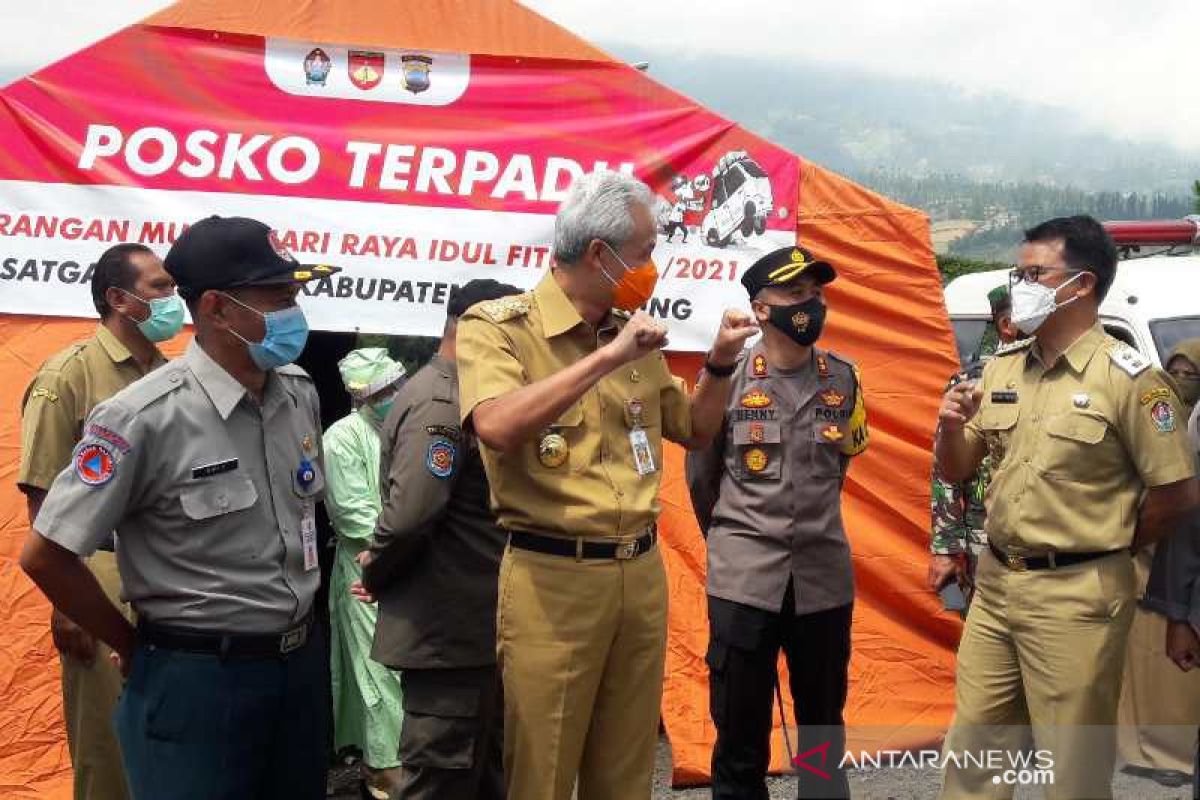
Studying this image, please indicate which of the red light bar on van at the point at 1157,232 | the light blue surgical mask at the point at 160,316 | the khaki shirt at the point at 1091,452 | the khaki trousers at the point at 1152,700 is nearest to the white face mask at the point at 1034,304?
the khaki shirt at the point at 1091,452

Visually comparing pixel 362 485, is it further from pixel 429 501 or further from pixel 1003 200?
pixel 1003 200

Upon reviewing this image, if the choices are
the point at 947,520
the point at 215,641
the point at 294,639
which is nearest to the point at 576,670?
the point at 294,639

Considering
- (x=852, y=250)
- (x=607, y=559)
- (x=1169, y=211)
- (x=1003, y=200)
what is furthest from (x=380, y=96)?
(x=1003, y=200)

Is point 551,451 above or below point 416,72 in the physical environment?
below

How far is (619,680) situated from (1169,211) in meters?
13.8

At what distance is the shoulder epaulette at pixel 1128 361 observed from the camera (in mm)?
3566

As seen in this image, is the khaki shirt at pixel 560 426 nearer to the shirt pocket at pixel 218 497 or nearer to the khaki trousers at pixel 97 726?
the shirt pocket at pixel 218 497

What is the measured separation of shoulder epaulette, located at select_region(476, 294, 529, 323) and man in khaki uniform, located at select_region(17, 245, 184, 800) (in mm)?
1564

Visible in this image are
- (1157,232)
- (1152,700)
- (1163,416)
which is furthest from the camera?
(1157,232)

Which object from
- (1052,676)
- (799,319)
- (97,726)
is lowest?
(97,726)

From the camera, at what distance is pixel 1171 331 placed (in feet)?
18.3

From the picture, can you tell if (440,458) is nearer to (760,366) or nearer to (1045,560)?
(760,366)

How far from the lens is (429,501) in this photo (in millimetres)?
3609

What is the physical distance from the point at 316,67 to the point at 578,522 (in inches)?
123
